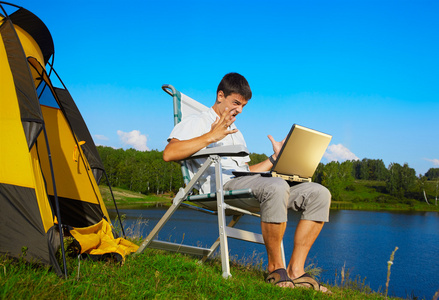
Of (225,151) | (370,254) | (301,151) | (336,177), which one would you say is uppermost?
(301,151)

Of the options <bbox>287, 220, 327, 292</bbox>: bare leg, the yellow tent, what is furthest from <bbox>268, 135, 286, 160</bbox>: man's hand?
the yellow tent

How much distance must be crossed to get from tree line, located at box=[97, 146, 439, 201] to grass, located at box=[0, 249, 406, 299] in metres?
42.3

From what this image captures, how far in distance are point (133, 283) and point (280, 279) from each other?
0.95m

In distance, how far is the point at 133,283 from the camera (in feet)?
6.64

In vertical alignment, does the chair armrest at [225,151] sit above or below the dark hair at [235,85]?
below

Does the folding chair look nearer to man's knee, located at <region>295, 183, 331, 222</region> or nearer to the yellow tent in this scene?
man's knee, located at <region>295, 183, 331, 222</region>

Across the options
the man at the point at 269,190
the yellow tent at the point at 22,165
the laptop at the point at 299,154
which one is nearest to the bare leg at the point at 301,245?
the man at the point at 269,190

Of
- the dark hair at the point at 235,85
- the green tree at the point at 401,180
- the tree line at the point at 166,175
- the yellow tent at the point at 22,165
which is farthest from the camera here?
the green tree at the point at 401,180

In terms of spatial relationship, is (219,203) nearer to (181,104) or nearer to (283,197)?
(283,197)

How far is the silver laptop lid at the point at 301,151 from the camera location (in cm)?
262

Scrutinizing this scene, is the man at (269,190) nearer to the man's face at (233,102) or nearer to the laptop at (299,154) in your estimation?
the man's face at (233,102)

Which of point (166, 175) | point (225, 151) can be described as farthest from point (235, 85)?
point (166, 175)

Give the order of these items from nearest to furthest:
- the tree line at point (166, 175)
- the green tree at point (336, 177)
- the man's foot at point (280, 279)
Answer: the man's foot at point (280, 279)
the tree line at point (166, 175)
the green tree at point (336, 177)

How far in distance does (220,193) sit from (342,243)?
20964 mm
